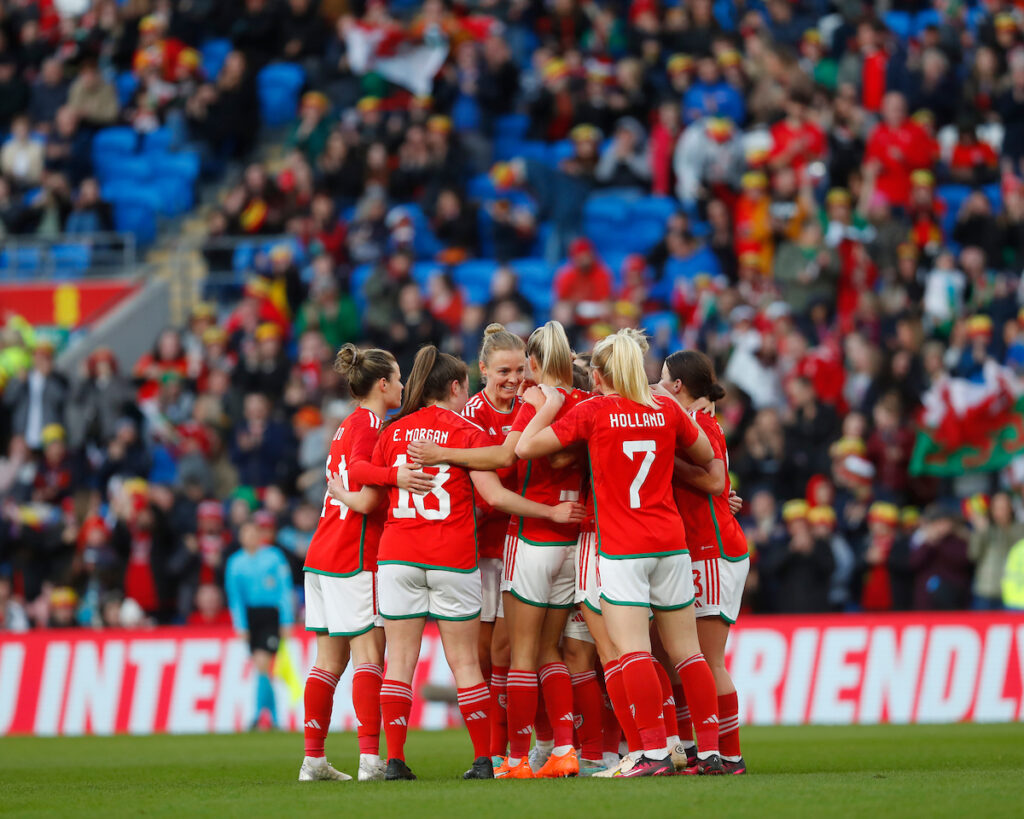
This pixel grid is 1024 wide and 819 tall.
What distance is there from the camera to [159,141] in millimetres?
24531

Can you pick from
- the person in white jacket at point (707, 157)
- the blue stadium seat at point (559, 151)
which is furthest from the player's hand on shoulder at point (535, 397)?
the blue stadium seat at point (559, 151)

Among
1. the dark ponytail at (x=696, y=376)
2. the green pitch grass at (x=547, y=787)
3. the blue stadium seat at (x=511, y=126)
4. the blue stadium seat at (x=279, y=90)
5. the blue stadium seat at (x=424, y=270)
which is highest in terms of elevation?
the blue stadium seat at (x=279, y=90)

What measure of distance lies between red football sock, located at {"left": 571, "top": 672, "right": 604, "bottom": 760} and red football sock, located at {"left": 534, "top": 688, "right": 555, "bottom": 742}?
0.70ft

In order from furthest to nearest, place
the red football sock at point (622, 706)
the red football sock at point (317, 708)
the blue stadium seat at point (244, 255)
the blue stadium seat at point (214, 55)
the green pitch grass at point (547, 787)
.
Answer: the blue stadium seat at point (214, 55), the blue stadium seat at point (244, 255), the red football sock at point (317, 708), the red football sock at point (622, 706), the green pitch grass at point (547, 787)

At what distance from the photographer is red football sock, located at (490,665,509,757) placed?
924 cm

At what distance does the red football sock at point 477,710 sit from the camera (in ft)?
28.2

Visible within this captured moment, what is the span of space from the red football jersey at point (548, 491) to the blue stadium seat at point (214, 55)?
60.3 feet

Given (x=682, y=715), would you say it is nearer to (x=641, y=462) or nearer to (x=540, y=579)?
(x=540, y=579)

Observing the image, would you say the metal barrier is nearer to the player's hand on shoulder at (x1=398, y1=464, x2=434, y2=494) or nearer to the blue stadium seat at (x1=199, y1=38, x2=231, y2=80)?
the blue stadium seat at (x1=199, y1=38, x2=231, y2=80)

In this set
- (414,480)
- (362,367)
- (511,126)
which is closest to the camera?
(414,480)

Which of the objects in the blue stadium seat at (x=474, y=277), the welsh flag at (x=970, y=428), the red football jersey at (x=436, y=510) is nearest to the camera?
the red football jersey at (x=436, y=510)

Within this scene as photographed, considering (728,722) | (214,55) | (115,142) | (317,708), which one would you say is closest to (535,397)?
(728,722)

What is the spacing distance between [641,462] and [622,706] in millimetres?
1265

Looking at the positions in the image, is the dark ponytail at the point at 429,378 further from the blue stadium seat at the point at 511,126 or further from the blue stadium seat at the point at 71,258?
the blue stadium seat at the point at 71,258
